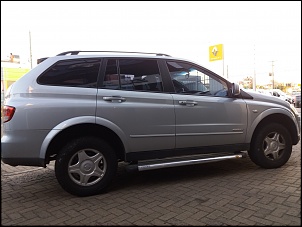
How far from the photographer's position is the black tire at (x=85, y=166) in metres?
3.77

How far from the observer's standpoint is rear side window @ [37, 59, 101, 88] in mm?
3891

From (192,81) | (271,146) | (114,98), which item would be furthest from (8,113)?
(271,146)

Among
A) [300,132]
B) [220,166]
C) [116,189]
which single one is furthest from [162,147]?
[300,132]

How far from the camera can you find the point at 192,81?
15.1 feet

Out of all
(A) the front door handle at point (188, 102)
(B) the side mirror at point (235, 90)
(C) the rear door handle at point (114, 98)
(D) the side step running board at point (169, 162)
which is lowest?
(D) the side step running board at point (169, 162)

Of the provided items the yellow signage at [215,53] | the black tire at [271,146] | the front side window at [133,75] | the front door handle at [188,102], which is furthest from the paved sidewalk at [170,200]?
the yellow signage at [215,53]

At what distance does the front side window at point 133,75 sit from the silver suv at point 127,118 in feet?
0.05

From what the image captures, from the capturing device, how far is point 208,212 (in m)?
3.31

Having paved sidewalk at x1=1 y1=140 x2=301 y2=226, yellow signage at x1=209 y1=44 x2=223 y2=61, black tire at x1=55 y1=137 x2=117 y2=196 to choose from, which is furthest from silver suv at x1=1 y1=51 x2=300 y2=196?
yellow signage at x1=209 y1=44 x2=223 y2=61

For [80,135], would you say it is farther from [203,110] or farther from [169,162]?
[203,110]

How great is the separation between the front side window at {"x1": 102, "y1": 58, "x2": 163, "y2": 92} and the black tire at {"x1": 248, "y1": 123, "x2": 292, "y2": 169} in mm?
1838

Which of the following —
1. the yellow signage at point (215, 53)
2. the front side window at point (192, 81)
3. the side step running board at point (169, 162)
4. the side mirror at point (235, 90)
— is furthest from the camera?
the yellow signage at point (215, 53)

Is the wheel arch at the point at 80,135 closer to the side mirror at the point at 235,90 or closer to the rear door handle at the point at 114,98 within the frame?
the rear door handle at the point at 114,98

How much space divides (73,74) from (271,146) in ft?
10.8
